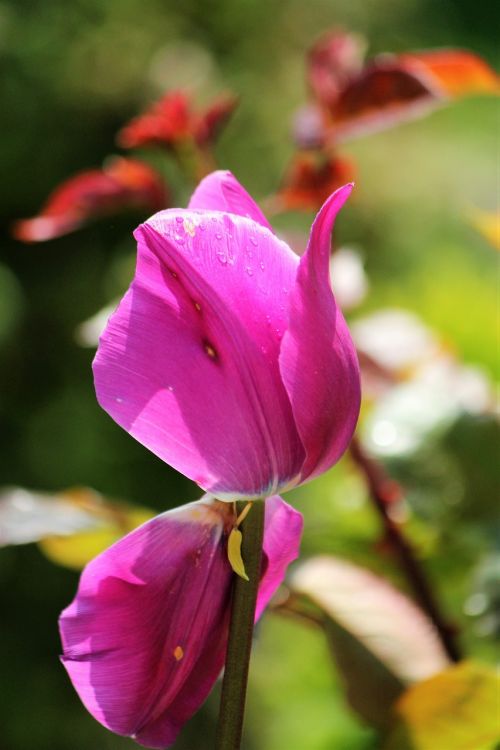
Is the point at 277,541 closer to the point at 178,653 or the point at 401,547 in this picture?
the point at 178,653

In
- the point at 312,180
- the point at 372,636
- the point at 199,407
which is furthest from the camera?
the point at 312,180

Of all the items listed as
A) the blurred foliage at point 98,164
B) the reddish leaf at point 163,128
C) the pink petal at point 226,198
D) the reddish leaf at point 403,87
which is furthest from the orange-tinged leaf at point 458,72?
the blurred foliage at point 98,164

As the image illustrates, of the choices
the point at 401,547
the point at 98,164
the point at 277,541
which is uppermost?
the point at 277,541

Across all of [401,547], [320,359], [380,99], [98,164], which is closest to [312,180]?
[380,99]

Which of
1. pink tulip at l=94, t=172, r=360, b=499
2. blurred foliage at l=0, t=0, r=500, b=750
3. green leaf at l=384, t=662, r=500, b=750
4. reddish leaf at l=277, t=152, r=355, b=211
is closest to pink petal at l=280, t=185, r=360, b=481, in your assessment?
pink tulip at l=94, t=172, r=360, b=499

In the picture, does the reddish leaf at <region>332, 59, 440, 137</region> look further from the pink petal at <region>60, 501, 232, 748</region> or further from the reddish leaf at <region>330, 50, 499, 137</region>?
the pink petal at <region>60, 501, 232, 748</region>

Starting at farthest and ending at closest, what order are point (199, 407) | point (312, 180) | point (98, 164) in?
point (98, 164) → point (312, 180) → point (199, 407)

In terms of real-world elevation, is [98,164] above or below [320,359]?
below

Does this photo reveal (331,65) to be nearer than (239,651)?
No

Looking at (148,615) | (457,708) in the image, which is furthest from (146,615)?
(457,708)
